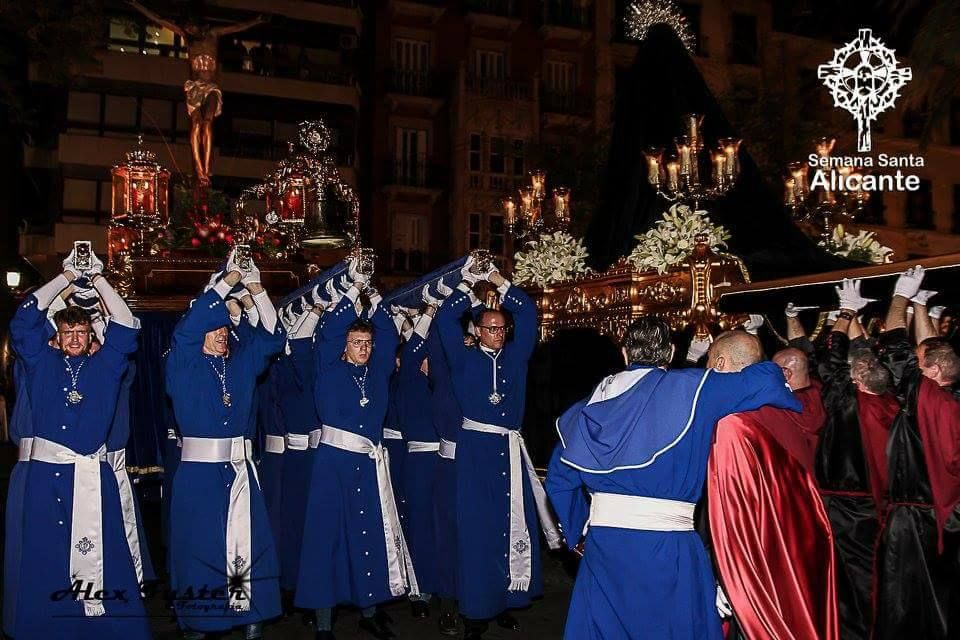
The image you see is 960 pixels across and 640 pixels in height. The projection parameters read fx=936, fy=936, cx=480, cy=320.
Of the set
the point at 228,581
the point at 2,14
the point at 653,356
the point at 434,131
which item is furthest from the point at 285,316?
the point at 434,131

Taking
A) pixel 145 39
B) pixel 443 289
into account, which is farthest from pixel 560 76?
pixel 443 289

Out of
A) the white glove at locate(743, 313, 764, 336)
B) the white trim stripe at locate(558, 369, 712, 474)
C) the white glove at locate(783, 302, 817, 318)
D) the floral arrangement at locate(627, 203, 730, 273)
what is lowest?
the white trim stripe at locate(558, 369, 712, 474)

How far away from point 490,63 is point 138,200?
20453mm

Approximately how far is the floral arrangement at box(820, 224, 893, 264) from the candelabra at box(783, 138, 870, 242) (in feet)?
0.34

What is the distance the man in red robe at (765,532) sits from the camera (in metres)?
4.20

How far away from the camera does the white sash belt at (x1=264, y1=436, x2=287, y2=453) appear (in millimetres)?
7895

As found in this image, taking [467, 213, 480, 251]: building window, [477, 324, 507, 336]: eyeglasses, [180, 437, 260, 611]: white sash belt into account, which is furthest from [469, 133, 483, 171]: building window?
[180, 437, 260, 611]: white sash belt

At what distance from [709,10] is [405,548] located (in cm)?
2565

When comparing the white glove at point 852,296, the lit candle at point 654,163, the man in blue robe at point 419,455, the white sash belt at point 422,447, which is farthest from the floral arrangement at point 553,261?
the white glove at point 852,296

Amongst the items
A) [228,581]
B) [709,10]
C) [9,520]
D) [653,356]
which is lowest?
[228,581]

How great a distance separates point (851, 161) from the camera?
8812 mm

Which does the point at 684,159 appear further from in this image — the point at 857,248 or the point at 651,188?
the point at 857,248

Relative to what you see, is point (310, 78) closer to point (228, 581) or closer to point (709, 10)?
point (709, 10)

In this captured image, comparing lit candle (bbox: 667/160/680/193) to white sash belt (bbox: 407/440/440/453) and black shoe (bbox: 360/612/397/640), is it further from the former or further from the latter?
black shoe (bbox: 360/612/397/640)
